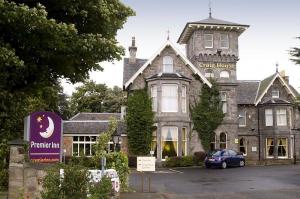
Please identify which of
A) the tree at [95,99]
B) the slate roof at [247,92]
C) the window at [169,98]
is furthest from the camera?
the tree at [95,99]

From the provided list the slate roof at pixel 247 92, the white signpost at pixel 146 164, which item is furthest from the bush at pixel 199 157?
the white signpost at pixel 146 164

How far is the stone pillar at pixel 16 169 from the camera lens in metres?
12.0

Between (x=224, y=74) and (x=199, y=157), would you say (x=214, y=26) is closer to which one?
(x=224, y=74)

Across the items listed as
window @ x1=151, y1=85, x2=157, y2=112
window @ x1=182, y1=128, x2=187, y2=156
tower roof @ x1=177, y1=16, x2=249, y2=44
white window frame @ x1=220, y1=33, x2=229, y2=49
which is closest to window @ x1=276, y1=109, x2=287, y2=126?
white window frame @ x1=220, y1=33, x2=229, y2=49

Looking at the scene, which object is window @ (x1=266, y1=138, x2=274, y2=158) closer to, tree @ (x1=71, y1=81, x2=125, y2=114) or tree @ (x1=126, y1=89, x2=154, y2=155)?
tree @ (x1=126, y1=89, x2=154, y2=155)

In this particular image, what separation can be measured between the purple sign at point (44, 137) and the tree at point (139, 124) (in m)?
21.0

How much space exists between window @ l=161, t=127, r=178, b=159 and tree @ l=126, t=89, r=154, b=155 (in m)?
1.15

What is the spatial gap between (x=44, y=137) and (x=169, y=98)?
22740 millimetres

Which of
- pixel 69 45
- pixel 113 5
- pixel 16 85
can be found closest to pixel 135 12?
pixel 113 5

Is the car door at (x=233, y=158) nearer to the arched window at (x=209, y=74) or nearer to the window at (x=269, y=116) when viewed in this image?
the arched window at (x=209, y=74)

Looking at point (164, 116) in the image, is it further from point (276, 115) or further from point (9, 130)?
point (9, 130)

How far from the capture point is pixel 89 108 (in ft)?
235

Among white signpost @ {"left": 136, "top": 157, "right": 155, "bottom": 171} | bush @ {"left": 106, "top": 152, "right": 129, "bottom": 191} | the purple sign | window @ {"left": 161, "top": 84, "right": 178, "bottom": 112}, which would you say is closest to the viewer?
the purple sign

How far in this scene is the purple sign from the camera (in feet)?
41.9
